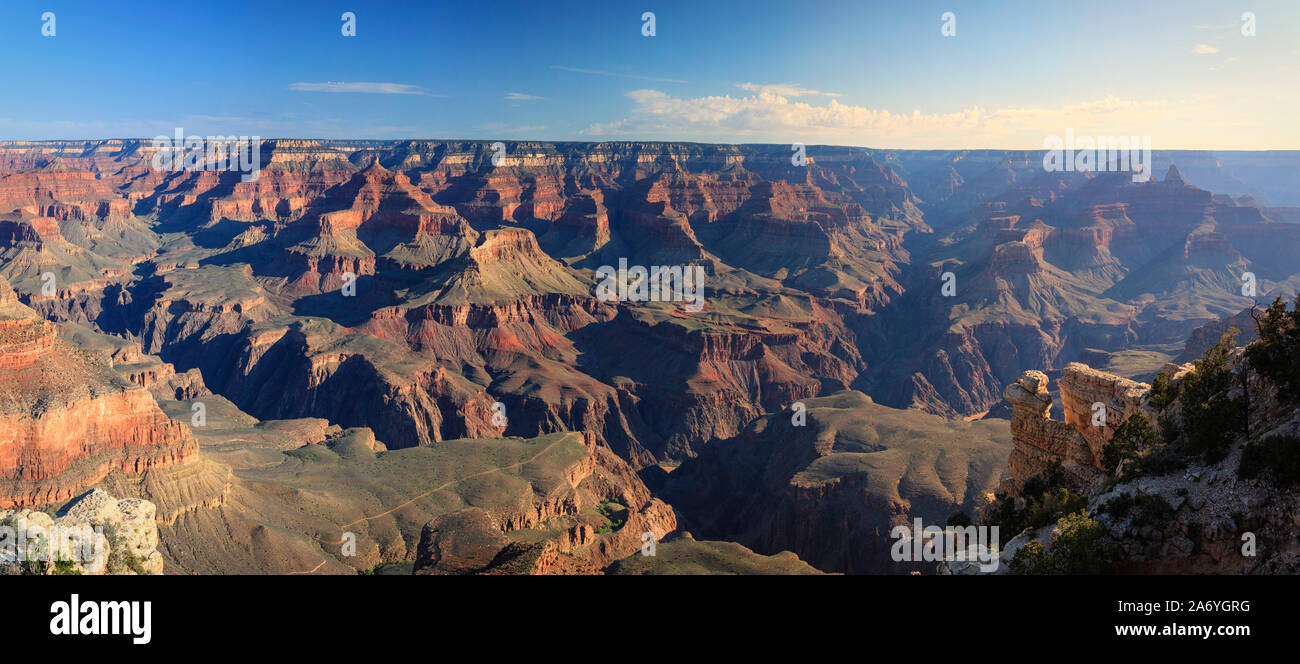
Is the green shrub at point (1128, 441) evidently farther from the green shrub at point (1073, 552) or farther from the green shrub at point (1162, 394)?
the green shrub at point (1073, 552)

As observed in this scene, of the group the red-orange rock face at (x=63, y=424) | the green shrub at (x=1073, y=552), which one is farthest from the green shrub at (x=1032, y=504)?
the red-orange rock face at (x=63, y=424)

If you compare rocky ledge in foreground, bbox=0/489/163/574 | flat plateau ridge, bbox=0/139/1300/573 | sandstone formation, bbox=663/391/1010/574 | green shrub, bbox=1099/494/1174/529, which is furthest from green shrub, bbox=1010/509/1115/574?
sandstone formation, bbox=663/391/1010/574

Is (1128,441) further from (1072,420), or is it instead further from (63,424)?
(63,424)

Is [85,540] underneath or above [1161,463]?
underneath

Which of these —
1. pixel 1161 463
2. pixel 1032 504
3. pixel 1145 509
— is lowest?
pixel 1032 504

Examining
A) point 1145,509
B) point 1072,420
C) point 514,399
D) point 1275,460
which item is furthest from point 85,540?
point 514,399

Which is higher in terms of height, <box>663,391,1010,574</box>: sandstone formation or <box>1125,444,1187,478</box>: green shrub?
<box>1125,444,1187,478</box>: green shrub

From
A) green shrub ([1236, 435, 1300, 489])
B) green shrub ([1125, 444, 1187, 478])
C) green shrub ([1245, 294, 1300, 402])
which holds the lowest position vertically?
green shrub ([1125, 444, 1187, 478])

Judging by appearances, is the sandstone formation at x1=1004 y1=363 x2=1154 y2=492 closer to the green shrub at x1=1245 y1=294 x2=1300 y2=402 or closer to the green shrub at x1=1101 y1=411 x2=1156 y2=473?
the green shrub at x1=1101 y1=411 x2=1156 y2=473
